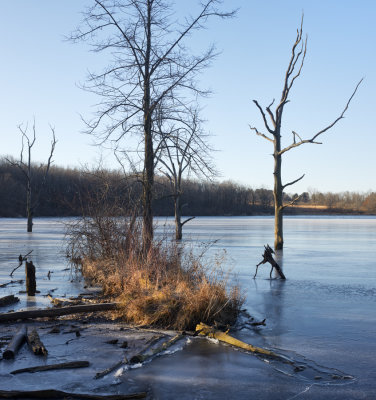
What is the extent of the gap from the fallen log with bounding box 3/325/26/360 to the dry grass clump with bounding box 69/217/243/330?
204 cm

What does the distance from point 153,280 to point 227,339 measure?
9.81ft

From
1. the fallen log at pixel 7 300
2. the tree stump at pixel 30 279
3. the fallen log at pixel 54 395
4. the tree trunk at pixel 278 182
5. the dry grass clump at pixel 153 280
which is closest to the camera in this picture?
the fallen log at pixel 54 395

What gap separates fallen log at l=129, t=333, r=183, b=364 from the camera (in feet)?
21.5

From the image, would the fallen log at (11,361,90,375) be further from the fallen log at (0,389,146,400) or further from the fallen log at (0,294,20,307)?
the fallen log at (0,294,20,307)

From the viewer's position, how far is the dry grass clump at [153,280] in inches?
334

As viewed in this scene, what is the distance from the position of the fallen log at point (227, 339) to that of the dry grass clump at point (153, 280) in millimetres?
396

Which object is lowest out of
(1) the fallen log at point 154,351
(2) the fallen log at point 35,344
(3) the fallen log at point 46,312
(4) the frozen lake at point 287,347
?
(4) the frozen lake at point 287,347

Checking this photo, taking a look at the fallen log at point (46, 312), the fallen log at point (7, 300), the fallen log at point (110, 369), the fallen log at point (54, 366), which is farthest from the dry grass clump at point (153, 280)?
the fallen log at point (54, 366)

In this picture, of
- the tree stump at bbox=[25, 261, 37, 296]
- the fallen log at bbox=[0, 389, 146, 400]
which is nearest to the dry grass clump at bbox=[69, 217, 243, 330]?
the tree stump at bbox=[25, 261, 37, 296]

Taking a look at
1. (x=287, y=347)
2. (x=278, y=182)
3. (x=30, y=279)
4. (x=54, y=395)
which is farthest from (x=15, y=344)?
(x=278, y=182)

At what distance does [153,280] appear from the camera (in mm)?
10062

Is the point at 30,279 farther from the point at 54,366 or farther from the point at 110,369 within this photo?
the point at 110,369

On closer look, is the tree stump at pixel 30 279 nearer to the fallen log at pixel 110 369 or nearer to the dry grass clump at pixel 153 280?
the dry grass clump at pixel 153 280

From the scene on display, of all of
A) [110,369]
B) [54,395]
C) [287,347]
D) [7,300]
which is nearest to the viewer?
[54,395]
